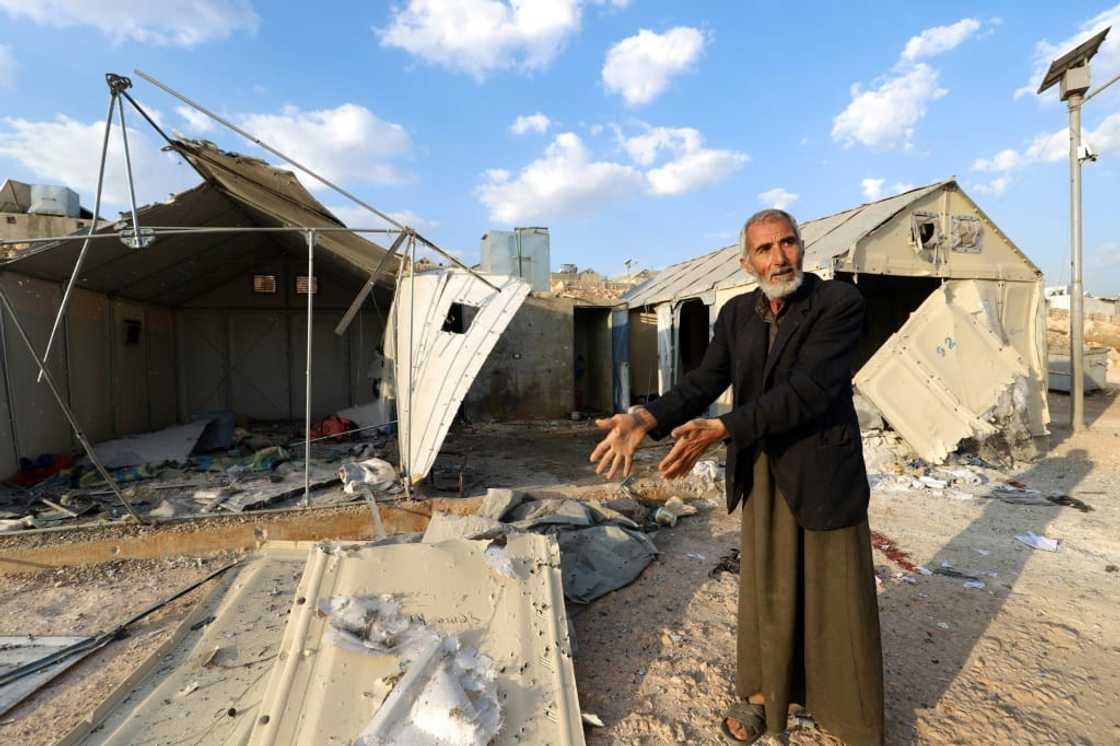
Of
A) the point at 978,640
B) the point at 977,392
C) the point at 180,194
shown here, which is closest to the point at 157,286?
the point at 180,194

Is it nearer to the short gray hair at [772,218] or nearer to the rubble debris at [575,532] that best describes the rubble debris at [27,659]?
the rubble debris at [575,532]

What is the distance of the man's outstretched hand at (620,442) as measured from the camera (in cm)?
181

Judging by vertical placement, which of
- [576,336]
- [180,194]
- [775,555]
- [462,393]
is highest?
[180,194]

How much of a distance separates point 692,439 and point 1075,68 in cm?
1196

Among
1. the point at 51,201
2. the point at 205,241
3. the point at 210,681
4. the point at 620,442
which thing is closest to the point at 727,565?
the point at 620,442

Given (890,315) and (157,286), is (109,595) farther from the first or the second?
(890,315)

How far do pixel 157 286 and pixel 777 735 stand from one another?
416 inches

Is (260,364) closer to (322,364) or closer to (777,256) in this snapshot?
(322,364)

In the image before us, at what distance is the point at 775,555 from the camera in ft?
7.07

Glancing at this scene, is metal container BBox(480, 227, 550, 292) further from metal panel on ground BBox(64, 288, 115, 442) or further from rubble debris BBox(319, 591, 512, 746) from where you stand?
rubble debris BBox(319, 591, 512, 746)

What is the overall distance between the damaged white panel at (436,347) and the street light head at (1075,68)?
10148 millimetres

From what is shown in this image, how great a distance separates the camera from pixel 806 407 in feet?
5.81

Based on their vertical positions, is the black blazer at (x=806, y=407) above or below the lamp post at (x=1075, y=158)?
below

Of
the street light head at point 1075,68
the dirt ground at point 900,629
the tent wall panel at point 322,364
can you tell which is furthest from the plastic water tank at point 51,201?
the street light head at point 1075,68
